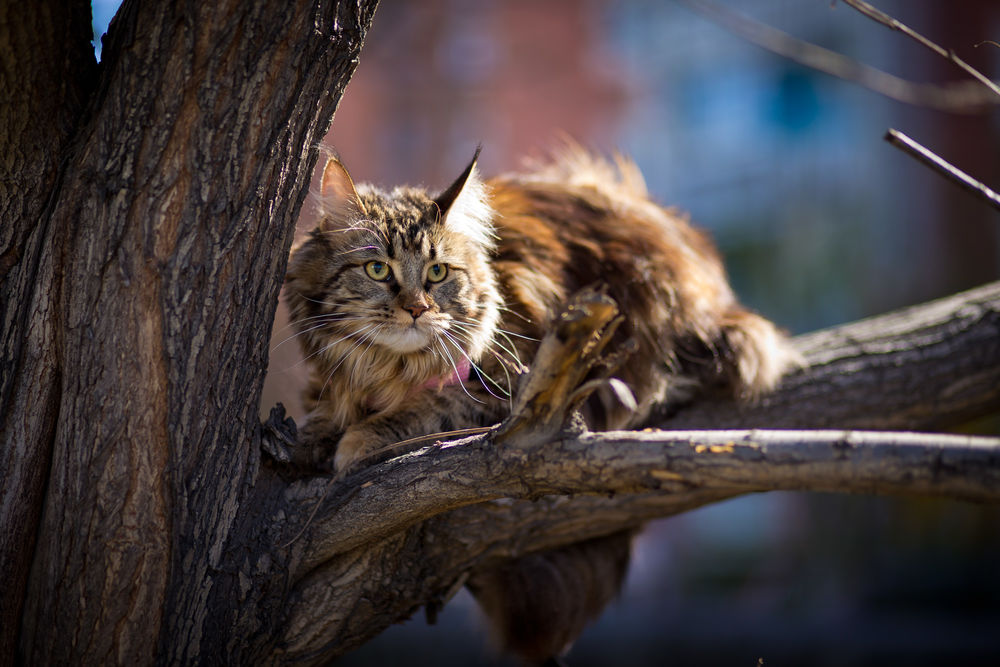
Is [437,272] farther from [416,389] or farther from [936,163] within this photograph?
[936,163]

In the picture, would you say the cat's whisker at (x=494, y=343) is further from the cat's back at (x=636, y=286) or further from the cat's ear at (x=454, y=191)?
the cat's ear at (x=454, y=191)

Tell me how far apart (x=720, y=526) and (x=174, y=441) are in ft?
19.9

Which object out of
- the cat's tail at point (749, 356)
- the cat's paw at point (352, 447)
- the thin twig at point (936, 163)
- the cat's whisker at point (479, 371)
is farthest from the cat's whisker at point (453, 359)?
the thin twig at point (936, 163)

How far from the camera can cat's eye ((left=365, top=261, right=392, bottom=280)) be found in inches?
81.2

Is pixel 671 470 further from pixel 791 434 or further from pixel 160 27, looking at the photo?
pixel 160 27

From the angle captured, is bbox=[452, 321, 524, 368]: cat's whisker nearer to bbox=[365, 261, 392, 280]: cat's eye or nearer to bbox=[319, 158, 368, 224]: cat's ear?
bbox=[365, 261, 392, 280]: cat's eye

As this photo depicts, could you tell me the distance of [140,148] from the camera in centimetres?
147

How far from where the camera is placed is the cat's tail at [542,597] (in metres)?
2.23

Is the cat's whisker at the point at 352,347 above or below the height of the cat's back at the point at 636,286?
below

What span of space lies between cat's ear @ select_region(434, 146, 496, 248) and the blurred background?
1671 millimetres

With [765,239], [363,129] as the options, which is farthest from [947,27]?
[363,129]

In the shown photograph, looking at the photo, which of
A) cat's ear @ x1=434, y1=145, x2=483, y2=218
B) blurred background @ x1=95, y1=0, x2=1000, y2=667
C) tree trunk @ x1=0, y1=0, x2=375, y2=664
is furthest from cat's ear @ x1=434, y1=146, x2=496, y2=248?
blurred background @ x1=95, y1=0, x2=1000, y2=667

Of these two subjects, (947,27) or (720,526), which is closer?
(947,27)

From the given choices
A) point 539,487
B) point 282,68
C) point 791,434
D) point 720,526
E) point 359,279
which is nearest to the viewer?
point 791,434
